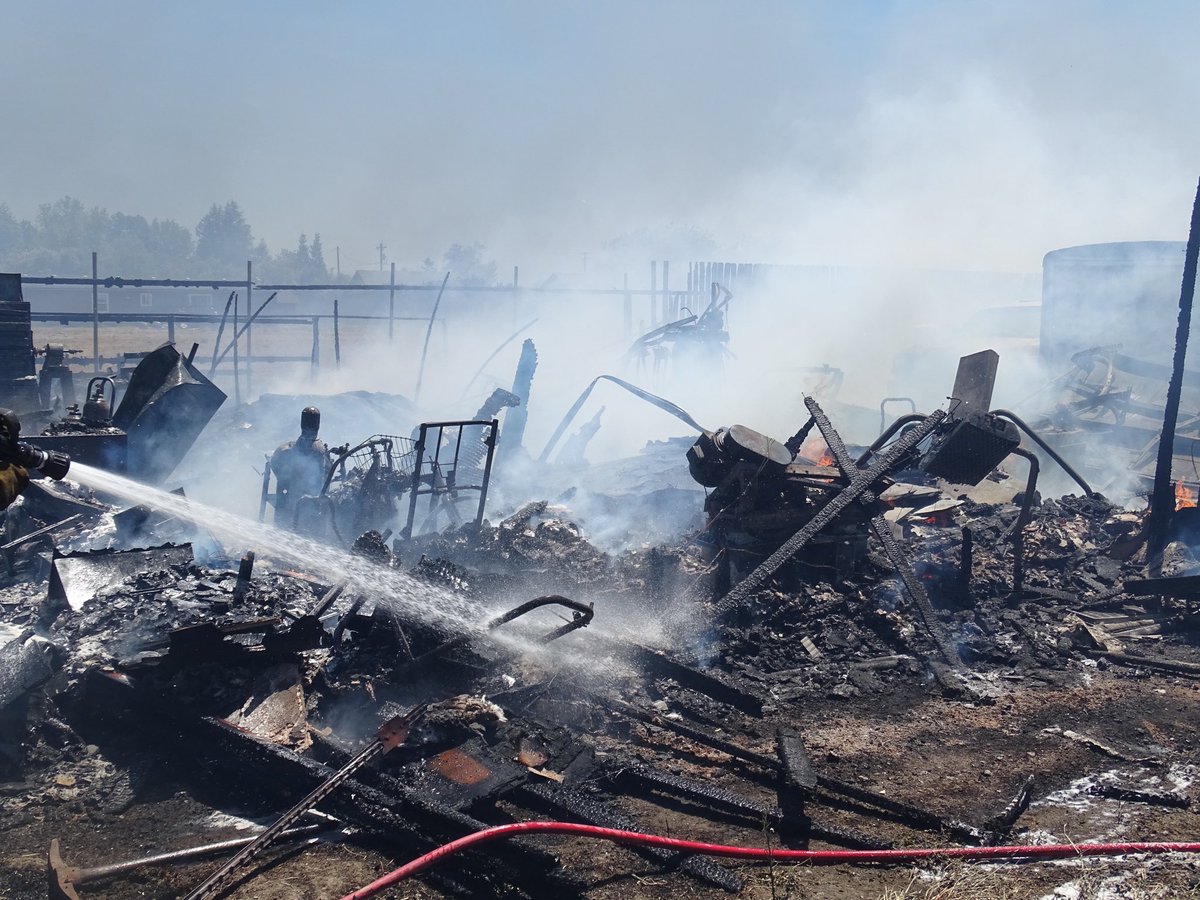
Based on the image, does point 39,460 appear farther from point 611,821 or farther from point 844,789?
point 844,789

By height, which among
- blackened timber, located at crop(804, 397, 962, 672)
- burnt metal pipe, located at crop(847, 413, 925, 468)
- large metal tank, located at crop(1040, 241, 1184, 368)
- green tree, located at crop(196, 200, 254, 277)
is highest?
green tree, located at crop(196, 200, 254, 277)

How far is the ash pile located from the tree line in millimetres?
59819

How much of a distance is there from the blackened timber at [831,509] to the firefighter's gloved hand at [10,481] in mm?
6361

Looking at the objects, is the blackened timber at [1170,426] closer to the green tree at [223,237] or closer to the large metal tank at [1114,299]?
the large metal tank at [1114,299]

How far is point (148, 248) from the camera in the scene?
8256cm

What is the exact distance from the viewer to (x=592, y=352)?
30891 millimetres

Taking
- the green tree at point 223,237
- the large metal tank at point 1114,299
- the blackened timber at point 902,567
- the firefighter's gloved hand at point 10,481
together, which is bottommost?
the blackened timber at point 902,567

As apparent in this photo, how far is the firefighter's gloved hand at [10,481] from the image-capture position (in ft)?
13.4

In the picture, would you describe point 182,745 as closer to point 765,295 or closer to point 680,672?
point 680,672

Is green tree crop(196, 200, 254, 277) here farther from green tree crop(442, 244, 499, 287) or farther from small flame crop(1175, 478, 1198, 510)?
small flame crop(1175, 478, 1198, 510)

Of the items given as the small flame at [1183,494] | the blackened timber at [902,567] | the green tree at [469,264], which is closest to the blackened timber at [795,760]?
the blackened timber at [902,567]

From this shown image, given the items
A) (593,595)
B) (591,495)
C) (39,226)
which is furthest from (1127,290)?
(39,226)

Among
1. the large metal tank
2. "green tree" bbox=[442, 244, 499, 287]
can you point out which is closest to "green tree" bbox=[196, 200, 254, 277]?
"green tree" bbox=[442, 244, 499, 287]

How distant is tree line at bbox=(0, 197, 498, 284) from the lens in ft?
238
